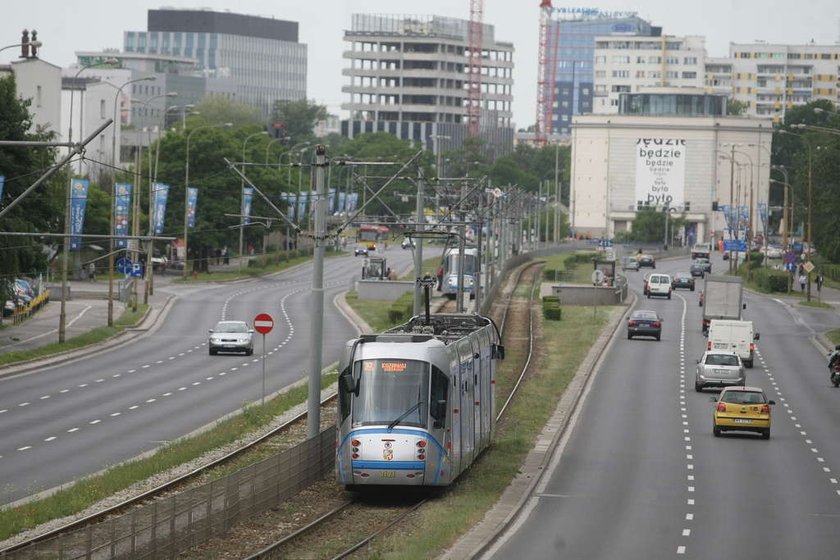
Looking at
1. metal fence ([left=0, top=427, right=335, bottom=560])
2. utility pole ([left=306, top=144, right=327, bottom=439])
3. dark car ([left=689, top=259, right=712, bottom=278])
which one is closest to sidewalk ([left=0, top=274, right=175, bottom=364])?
utility pole ([left=306, top=144, right=327, bottom=439])

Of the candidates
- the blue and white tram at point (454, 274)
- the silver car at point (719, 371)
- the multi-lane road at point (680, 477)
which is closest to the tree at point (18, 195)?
the multi-lane road at point (680, 477)

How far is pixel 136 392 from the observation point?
56.0m

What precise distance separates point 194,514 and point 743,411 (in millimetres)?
24187

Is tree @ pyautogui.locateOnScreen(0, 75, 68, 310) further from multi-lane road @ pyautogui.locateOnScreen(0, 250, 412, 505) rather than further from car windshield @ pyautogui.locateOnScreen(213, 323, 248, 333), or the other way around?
car windshield @ pyautogui.locateOnScreen(213, 323, 248, 333)

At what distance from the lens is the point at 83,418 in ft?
158

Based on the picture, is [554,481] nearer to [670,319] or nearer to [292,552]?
[292,552]

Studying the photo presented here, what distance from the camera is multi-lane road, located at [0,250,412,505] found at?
3975 cm

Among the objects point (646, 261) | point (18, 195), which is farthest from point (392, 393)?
point (646, 261)

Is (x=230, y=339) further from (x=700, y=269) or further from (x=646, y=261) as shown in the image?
(x=646, y=261)

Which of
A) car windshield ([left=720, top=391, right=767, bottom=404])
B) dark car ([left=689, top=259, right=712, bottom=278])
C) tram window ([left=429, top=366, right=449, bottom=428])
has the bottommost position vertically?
car windshield ([left=720, top=391, right=767, bottom=404])

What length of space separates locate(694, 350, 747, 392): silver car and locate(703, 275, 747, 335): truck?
2410 cm

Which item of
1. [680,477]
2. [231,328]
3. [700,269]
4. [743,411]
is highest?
[700,269]

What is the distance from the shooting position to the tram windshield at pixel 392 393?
31.9 metres

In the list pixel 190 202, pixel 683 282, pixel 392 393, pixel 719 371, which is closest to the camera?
pixel 392 393
